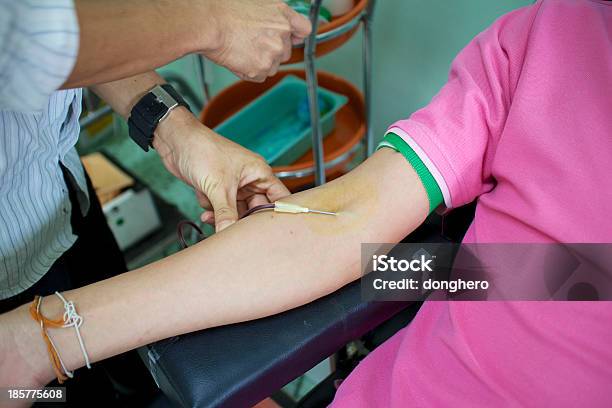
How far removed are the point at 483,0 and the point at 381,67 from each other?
435mm

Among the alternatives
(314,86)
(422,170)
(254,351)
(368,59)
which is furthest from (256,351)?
(368,59)

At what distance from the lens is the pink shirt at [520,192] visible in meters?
0.71

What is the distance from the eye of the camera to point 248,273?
0.79m

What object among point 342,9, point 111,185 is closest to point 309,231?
point 342,9

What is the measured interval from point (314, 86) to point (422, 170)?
1.94 feet

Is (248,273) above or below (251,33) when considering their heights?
below

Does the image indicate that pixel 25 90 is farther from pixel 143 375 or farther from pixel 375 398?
pixel 143 375

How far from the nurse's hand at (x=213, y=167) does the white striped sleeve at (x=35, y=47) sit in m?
0.34

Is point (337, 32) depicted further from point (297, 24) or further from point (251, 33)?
point (251, 33)

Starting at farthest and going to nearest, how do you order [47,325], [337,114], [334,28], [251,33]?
[337,114], [334,28], [251,33], [47,325]

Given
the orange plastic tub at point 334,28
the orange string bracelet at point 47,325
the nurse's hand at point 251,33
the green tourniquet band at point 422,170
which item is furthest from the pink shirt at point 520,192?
the orange plastic tub at point 334,28

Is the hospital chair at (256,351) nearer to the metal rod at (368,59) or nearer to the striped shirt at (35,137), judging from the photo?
the striped shirt at (35,137)

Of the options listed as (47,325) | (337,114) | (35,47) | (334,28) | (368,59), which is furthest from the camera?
(337,114)

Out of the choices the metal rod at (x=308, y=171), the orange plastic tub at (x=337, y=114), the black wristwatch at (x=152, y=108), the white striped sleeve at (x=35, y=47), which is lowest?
the metal rod at (x=308, y=171)
